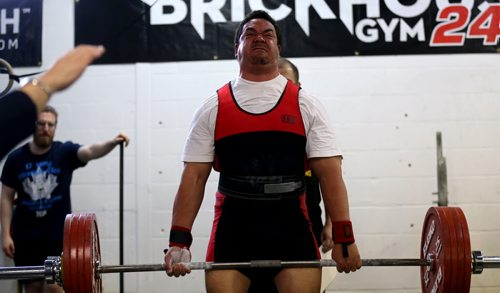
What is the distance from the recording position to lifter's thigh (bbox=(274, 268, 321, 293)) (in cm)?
185

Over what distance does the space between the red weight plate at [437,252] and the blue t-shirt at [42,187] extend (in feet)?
6.35

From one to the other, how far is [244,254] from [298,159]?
34 centimetres

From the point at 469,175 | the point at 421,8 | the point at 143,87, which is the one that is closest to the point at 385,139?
the point at 469,175

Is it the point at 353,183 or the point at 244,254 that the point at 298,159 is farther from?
the point at 353,183

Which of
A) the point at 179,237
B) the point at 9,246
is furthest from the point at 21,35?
the point at 179,237

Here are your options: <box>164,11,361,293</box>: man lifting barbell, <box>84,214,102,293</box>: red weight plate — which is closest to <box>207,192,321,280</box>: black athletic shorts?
<box>164,11,361,293</box>: man lifting barbell

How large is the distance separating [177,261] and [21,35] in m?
2.36

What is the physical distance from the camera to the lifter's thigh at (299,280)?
72.9 inches

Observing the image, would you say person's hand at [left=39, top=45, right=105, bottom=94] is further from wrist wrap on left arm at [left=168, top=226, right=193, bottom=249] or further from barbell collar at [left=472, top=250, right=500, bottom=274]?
barbell collar at [left=472, top=250, right=500, bottom=274]

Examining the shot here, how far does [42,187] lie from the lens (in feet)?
10.7

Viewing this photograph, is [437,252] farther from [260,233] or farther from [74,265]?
[74,265]

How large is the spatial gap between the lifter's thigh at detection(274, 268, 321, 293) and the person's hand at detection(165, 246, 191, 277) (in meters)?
0.30

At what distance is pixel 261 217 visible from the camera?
6.22ft

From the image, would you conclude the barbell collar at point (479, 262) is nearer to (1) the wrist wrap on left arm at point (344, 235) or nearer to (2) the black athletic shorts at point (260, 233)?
(1) the wrist wrap on left arm at point (344, 235)
